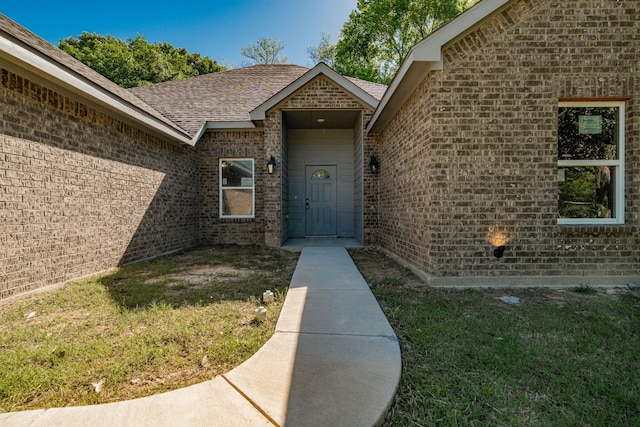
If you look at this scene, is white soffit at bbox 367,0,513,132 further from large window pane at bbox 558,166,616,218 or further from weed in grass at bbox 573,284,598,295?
weed in grass at bbox 573,284,598,295

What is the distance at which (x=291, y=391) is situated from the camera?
1801 mm

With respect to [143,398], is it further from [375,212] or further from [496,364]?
[375,212]

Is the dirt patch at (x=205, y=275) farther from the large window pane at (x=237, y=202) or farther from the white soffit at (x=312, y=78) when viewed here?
the white soffit at (x=312, y=78)

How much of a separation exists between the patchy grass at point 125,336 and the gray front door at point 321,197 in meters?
5.54

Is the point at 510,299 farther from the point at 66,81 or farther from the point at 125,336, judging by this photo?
the point at 66,81

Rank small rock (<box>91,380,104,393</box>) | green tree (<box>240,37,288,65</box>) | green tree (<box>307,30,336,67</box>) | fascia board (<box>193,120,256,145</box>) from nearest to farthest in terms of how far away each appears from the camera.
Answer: small rock (<box>91,380,104,393</box>) → fascia board (<box>193,120,256,145</box>) → green tree (<box>307,30,336,67</box>) → green tree (<box>240,37,288,65</box>)

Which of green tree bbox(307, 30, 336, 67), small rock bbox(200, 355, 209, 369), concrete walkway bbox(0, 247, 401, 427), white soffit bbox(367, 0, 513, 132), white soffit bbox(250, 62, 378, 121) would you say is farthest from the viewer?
green tree bbox(307, 30, 336, 67)

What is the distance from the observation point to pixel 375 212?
Result: 828cm

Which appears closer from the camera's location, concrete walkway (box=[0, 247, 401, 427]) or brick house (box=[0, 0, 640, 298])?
concrete walkway (box=[0, 247, 401, 427])

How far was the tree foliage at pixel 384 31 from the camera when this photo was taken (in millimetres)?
21000

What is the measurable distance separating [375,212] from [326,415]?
22.9 feet

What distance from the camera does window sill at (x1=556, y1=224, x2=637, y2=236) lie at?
4.30 m

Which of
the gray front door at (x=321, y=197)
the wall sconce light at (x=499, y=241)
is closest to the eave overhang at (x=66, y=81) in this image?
the gray front door at (x=321, y=197)

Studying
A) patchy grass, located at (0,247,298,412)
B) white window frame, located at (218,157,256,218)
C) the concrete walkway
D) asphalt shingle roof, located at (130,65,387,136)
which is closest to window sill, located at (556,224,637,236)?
the concrete walkway
